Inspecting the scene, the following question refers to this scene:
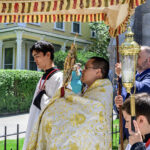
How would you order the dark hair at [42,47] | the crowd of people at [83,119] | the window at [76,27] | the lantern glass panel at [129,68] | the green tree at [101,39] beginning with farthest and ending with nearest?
the window at [76,27] < the green tree at [101,39] < the dark hair at [42,47] < the lantern glass panel at [129,68] < the crowd of people at [83,119]

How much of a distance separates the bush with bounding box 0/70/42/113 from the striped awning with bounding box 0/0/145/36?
7.96m

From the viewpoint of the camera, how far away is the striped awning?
241cm

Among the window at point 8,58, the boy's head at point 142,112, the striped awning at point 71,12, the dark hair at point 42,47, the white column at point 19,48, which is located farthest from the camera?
the window at point 8,58

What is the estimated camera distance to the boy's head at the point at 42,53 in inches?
133

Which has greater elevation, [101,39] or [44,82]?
[101,39]

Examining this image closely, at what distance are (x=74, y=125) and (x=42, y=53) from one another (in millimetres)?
1358

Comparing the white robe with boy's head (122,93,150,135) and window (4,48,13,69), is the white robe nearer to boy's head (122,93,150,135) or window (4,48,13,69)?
boy's head (122,93,150,135)

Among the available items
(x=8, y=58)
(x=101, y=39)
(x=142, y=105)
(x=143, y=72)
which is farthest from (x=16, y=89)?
(x=142, y=105)

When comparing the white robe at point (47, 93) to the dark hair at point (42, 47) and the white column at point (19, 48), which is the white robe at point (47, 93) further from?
the white column at point (19, 48)

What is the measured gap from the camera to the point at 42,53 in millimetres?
3377

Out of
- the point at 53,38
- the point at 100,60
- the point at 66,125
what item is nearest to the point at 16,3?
the point at 100,60

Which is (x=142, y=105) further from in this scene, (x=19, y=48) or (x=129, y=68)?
(x=19, y=48)

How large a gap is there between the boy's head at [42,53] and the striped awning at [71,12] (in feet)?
1.39

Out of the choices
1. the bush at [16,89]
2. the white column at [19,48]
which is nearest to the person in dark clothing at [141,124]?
the bush at [16,89]
